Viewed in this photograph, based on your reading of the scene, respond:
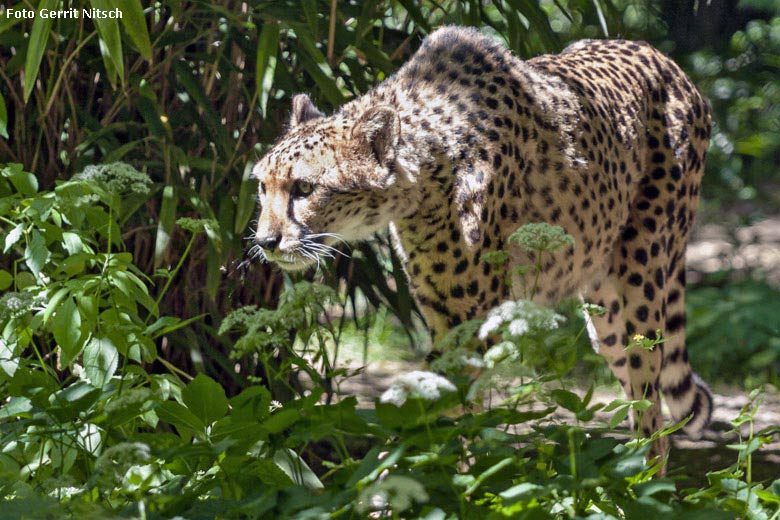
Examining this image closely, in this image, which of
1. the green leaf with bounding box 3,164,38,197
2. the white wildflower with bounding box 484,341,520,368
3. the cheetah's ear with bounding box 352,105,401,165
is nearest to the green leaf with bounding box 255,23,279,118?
the cheetah's ear with bounding box 352,105,401,165

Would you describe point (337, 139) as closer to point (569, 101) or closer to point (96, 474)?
point (569, 101)

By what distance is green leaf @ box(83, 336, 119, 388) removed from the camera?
208cm

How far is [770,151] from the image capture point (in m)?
5.47

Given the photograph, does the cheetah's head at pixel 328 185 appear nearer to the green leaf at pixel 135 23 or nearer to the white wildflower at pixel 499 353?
the green leaf at pixel 135 23

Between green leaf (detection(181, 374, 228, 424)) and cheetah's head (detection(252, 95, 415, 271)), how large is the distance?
673mm

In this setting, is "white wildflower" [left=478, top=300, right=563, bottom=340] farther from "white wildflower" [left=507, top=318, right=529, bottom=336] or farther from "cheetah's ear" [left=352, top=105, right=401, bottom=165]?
"cheetah's ear" [left=352, top=105, right=401, bottom=165]

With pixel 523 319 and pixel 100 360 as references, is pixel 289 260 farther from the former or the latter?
pixel 523 319

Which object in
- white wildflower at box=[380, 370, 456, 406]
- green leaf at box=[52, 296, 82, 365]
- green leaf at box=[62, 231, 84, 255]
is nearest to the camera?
white wildflower at box=[380, 370, 456, 406]

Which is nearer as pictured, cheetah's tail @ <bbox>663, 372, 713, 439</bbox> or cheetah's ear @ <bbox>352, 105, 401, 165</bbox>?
cheetah's ear @ <bbox>352, 105, 401, 165</bbox>

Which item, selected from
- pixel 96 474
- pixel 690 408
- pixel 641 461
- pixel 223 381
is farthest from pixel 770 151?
pixel 96 474

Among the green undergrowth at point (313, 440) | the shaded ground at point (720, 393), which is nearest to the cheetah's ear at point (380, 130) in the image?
the shaded ground at point (720, 393)

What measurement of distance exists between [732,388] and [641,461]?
3.22 meters

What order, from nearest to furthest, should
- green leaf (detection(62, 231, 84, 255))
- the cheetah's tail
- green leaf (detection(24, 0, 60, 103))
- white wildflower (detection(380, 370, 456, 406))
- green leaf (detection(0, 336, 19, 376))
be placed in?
white wildflower (detection(380, 370, 456, 406)) → green leaf (detection(0, 336, 19, 376)) → green leaf (detection(62, 231, 84, 255)) → green leaf (detection(24, 0, 60, 103)) → the cheetah's tail

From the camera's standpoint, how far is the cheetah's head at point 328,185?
2.56 m
